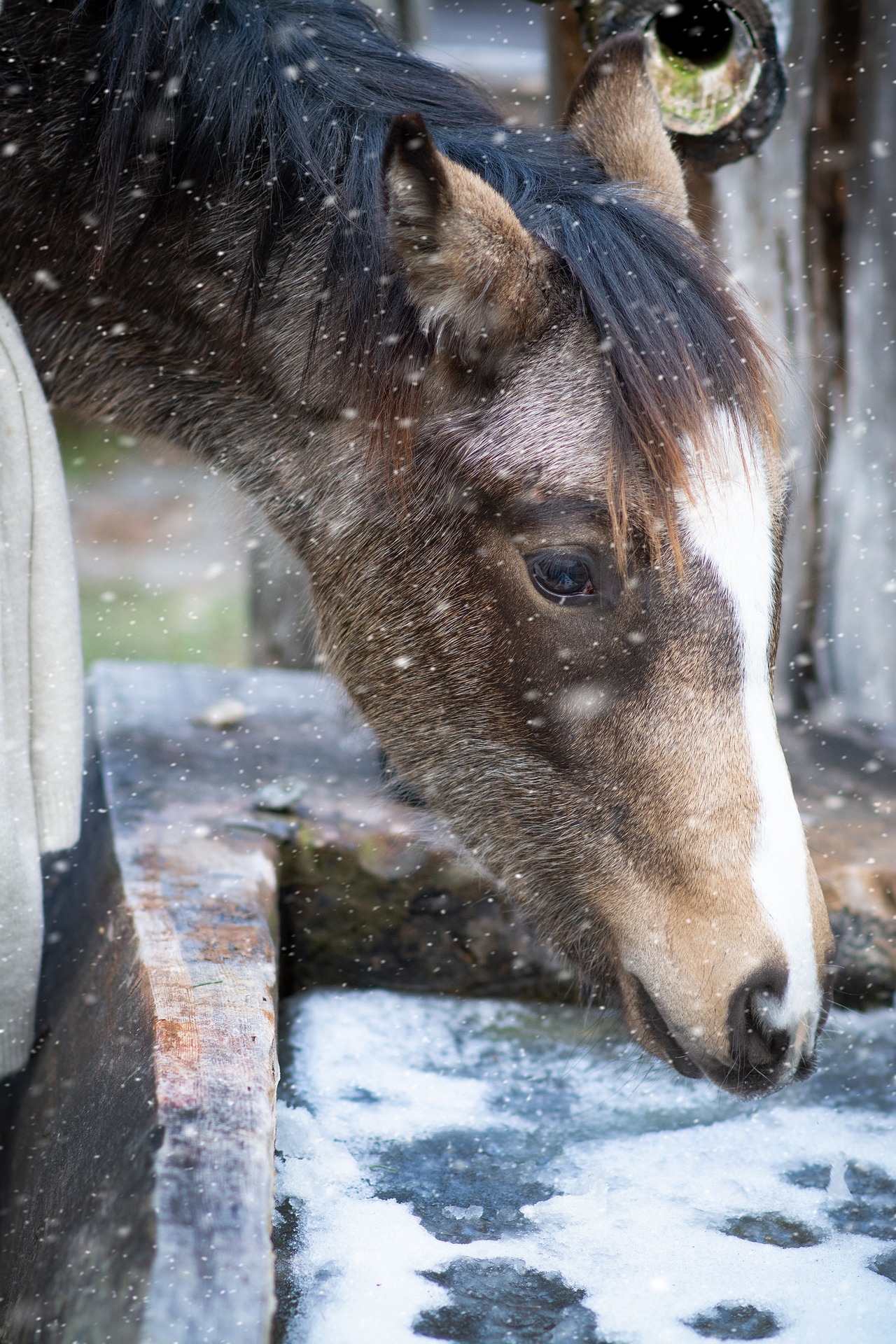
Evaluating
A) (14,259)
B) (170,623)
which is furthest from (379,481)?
(170,623)

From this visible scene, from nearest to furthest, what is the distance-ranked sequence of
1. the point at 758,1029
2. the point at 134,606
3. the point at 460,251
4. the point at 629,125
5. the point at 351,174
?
the point at 758,1029
the point at 460,251
the point at 351,174
the point at 629,125
the point at 134,606

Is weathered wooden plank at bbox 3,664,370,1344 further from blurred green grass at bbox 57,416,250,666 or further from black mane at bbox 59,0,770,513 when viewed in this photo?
blurred green grass at bbox 57,416,250,666

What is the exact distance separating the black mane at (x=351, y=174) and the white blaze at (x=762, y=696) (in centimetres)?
10

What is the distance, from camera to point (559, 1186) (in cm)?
168

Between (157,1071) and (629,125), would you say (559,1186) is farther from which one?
(629,125)

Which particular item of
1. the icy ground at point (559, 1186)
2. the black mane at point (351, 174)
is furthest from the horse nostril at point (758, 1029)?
the black mane at point (351, 174)

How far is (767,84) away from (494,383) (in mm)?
1100

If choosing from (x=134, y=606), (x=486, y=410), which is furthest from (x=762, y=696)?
(x=134, y=606)

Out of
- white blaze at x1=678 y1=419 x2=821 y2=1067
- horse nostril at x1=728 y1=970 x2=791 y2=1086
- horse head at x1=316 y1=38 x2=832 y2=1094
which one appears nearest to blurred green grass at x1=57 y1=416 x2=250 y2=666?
horse head at x1=316 y1=38 x2=832 y2=1094

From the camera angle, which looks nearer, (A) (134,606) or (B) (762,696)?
(B) (762,696)

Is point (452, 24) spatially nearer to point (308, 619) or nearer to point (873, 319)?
point (873, 319)

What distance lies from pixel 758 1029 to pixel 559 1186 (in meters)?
0.38

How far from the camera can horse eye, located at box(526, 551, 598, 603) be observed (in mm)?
1671

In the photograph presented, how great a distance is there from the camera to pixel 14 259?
204cm
